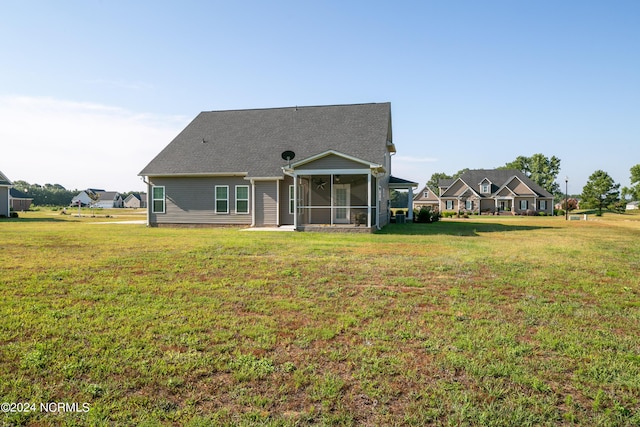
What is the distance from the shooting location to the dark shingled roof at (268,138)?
21656mm

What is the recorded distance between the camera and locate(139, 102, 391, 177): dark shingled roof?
71.1 feet

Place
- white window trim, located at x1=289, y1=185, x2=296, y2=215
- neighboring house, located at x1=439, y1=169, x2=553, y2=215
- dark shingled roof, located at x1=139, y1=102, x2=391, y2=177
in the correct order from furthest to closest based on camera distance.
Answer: neighboring house, located at x1=439, y1=169, x2=553, y2=215 → dark shingled roof, located at x1=139, y1=102, x2=391, y2=177 → white window trim, located at x1=289, y1=185, x2=296, y2=215

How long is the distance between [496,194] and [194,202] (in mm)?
48669

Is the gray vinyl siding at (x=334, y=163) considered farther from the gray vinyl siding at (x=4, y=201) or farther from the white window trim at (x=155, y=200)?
the gray vinyl siding at (x=4, y=201)

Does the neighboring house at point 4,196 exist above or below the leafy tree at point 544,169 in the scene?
below

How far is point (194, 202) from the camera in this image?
882 inches

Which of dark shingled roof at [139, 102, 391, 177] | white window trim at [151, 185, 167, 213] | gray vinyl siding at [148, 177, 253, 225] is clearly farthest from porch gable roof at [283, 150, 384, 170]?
white window trim at [151, 185, 167, 213]

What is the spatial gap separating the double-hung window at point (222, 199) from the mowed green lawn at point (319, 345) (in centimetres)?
1322

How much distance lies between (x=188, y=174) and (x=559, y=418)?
21.1 meters

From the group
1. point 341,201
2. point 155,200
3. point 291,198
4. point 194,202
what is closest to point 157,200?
point 155,200

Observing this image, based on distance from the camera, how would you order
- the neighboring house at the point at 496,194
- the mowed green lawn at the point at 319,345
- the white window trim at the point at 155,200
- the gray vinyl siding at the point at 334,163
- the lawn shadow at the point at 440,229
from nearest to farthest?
the mowed green lawn at the point at 319,345 → the gray vinyl siding at the point at 334,163 → the lawn shadow at the point at 440,229 → the white window trim at the point at 155,200 → the neighboring house at the point at 496,194

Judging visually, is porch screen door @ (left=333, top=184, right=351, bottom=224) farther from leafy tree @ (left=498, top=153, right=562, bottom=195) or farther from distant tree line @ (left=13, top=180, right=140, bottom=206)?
distant tree line @ (left=13, top=180, right=140, bottom=206)

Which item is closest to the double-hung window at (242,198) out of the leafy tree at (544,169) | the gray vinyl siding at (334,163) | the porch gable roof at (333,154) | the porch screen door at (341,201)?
the porch gable roof at (333,154)

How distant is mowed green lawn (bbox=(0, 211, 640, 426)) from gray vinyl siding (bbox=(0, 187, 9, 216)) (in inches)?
1228
